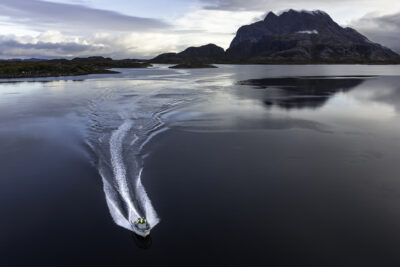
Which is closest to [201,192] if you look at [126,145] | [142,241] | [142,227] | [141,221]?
[141,221]

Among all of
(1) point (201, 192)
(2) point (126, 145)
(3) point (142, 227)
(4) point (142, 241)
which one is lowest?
(4) point (142, 241)

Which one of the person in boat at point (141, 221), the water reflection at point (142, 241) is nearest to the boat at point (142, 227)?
the person in boat at point (141, 221)

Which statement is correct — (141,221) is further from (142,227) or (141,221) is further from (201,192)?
(201,192)

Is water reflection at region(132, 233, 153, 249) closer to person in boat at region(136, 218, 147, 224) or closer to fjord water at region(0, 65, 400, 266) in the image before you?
fjord water at region(0, 65, 400, 266)

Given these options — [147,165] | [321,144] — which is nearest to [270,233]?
[147,165]

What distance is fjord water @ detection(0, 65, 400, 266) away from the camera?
12.3 meters

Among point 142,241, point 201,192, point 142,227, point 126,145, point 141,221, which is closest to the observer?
point 142,241

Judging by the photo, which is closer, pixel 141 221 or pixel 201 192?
pixel 141 221

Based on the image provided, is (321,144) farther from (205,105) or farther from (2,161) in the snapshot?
(2,161)

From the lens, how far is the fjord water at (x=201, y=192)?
12336 mm

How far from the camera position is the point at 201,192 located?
17.0m

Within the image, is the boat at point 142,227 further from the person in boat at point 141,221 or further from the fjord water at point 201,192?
the fjord water at point 201,192

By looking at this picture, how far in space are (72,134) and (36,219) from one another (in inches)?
609

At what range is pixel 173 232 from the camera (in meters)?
13.5
